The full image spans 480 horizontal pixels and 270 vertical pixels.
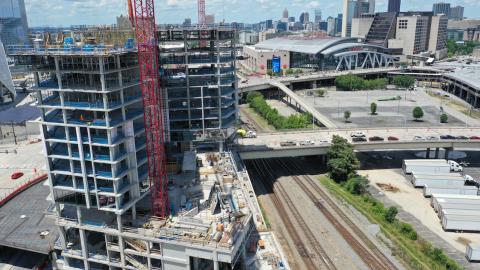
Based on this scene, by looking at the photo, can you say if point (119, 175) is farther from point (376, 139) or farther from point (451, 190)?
point (376, 139)

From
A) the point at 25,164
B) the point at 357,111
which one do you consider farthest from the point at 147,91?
the point at 357,111

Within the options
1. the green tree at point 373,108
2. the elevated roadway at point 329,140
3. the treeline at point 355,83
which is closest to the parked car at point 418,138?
the elevated roadway at point 329,140

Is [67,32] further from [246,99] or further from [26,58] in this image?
[246,99]

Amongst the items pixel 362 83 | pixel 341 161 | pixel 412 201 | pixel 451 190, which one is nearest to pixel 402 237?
pixel 412 201

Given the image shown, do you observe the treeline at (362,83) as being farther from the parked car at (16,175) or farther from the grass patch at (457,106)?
the parked car at (16,175)

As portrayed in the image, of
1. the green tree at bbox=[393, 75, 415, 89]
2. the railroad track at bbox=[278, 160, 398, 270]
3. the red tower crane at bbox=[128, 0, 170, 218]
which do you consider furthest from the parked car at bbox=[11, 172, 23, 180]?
the green tree at bbox=[393, 75, 415, 89]

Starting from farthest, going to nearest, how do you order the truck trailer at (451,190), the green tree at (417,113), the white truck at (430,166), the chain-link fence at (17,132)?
the green tree at (417,113) → the chain-link fence at (17,132) → the white truck at (430,166) → the truck trailer at (451,190)
